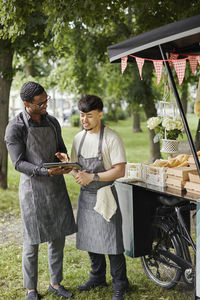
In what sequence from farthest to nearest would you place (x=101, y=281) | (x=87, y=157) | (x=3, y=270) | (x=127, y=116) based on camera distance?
1. (x=127, y=116)
2. (x=3, y=270)
3. (x=101, y=281)
4. (x=87, y=157)

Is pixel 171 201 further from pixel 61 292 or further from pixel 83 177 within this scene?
pixel 61 292

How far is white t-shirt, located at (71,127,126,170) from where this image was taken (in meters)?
3.34

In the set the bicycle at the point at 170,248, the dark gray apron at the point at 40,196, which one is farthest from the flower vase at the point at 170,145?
the dark gray apron at the point at 40,196

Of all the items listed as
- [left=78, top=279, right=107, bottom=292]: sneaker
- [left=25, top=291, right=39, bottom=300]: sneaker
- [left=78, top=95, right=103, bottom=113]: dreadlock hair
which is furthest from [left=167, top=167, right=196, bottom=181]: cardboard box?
[left=25, top=291, right=39, bottom=300]: sneaker

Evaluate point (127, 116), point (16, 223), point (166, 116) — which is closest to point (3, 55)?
point (16, 223)

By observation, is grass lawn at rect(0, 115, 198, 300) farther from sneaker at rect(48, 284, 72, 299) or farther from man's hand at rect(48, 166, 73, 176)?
man's hand at rect(48, 166, 73, 176)

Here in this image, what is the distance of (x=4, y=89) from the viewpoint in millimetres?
8164

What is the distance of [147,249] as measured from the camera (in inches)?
156

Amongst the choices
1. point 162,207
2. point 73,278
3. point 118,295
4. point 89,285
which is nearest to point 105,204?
point 162,207

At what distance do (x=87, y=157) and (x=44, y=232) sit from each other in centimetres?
77

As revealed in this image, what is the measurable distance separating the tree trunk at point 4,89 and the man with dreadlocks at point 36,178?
4.66 meters

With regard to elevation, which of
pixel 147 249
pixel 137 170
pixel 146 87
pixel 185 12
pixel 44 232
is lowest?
pixel 147 249

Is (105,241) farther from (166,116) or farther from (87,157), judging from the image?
(166,116)

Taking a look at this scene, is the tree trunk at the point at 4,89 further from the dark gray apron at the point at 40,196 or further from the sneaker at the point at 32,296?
the sneaker at the point at 32,296
